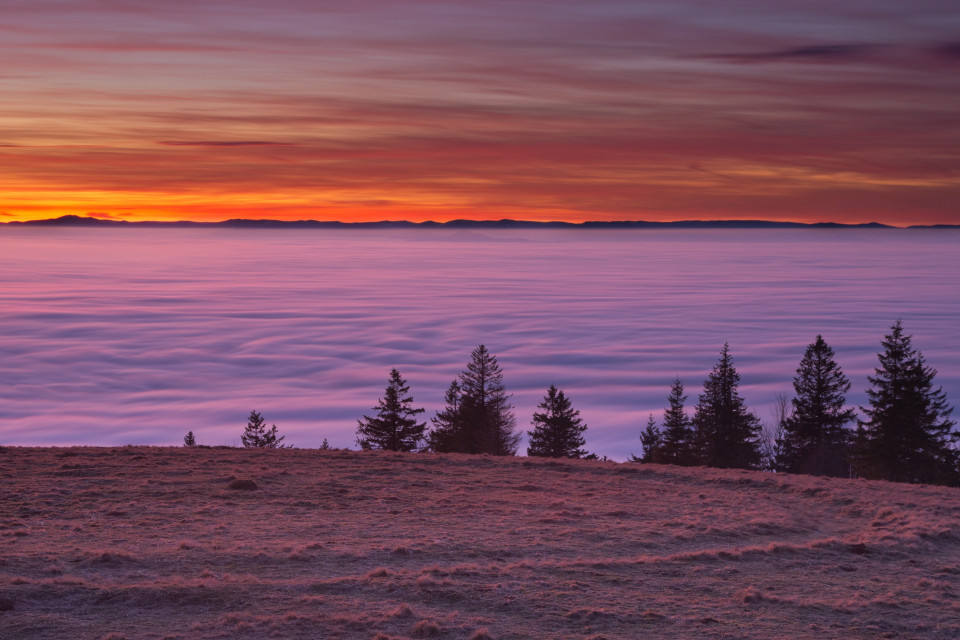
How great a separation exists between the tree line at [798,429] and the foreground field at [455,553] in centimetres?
1667

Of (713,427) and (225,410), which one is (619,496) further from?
(225,410)

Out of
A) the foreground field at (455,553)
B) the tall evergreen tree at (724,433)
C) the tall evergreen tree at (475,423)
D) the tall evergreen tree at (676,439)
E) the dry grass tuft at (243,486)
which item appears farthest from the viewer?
the tall evergreen tree at (676,439)

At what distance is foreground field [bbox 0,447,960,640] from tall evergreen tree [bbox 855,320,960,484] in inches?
633

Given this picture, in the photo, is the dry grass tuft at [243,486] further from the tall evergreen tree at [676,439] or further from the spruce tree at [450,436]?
the tall evergreen tree at [676,439]

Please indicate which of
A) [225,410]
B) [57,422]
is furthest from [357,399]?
[57,422]

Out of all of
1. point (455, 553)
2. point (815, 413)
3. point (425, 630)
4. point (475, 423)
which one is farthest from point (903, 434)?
point (425, 630)

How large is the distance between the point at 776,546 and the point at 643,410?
144156mm

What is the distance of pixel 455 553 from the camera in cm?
1445

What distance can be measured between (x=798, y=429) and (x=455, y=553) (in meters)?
39.6

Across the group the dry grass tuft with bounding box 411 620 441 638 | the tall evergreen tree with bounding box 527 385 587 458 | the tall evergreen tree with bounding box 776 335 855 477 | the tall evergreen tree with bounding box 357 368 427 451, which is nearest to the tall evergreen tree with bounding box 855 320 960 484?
the tall evergreen tree with bounding box 776 335 855 477

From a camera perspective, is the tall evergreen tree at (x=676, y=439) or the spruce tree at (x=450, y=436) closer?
the spruce tree at (x=450, y=436)

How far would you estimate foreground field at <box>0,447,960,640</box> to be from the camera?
11.4 m

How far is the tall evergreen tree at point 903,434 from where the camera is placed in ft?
120

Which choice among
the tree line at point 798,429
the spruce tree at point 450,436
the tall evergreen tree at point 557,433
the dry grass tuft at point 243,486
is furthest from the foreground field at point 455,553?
the tall evergreen tree at point 557,433
